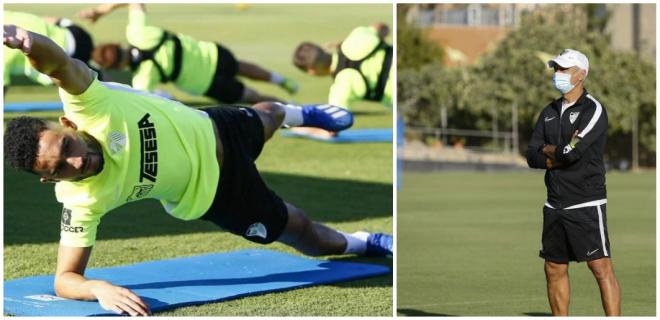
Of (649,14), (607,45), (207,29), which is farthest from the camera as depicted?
(649,14)

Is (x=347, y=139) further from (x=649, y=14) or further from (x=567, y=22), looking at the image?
(x=649, y=14)

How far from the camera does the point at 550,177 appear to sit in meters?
5.52

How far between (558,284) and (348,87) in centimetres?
631

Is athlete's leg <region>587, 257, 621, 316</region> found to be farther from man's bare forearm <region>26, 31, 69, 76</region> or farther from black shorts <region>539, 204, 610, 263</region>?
man's bare forearm <region>26, 31, 69, 76</region>

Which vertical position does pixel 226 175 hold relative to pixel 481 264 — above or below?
above

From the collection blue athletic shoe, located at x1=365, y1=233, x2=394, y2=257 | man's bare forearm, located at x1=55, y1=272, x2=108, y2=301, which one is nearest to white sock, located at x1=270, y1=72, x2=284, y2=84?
blue athletic shoe, located at x1=365, y1=233, x2=394, y2=257

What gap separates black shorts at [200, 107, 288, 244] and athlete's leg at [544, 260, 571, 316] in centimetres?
162

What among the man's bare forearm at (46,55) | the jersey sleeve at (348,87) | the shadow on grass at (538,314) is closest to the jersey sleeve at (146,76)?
the jersey sleeve at (348,87)

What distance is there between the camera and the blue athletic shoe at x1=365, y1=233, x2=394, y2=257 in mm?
7492

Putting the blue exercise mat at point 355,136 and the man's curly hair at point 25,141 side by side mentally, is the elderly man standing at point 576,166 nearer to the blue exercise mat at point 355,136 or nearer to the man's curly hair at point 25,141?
the man's curly hair at point 25,141

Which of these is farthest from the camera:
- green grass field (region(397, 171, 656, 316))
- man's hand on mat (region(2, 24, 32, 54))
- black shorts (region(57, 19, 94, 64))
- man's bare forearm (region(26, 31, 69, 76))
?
black shorts (region(57, 19, 94, 64))

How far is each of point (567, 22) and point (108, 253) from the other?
24276 millimetres

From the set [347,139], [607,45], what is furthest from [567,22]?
[347,139]

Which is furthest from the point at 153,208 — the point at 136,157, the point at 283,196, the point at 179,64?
the point at 179,64
